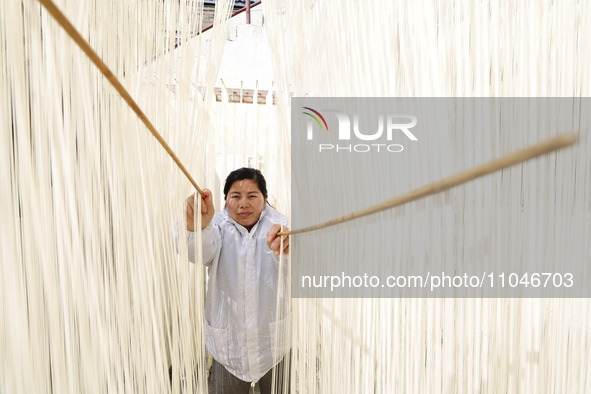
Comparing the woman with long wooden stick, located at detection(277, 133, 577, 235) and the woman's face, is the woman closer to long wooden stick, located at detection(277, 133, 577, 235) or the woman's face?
the woman's face

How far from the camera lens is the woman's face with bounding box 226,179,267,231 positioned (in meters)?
1.11

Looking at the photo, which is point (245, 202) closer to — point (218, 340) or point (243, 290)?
point (243, 290)

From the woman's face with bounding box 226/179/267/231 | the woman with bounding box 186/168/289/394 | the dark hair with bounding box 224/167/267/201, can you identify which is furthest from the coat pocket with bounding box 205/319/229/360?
the dark hair with bounding box 224/167/267/201

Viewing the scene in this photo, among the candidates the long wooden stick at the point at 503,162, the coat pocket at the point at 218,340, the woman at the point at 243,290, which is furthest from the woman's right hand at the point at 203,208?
the long wooden stick at the point at 503,162

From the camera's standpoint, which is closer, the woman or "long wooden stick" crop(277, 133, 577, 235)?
"long wooden stick" crop(277, 133, 577, 235)

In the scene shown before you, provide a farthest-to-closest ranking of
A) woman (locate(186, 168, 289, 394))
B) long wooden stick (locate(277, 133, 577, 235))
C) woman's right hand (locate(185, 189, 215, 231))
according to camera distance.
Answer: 1. woman (locate(186, 168, 289, 394))
2. woman's right hand (locate(185, 189, 215, 231))
3. long wooden stick (locate(277, 133, 577, 235))

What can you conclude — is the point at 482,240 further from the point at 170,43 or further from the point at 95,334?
the point at 170,43

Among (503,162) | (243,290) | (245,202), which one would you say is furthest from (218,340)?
(503,162)

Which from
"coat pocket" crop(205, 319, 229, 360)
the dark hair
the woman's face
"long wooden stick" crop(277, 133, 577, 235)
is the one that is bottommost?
"coat pocket" crop(205, 319, 229, 360)

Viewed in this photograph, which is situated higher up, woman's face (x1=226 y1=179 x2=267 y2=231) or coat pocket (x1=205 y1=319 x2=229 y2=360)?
woman's face (x1=226 y1=179 x2=267 y2=231)

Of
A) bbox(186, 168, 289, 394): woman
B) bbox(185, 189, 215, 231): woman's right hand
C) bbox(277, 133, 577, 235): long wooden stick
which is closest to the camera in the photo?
bbox(277, 133, 577, 235): long wooden stick

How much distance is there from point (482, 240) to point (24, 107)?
441mm

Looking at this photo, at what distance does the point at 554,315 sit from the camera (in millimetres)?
385

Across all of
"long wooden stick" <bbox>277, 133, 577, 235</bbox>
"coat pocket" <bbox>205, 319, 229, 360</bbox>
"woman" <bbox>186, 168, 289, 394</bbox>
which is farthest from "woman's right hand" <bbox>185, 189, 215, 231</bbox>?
"long wooden stick" <bbox>277, 133, 577, 235</bbox>
